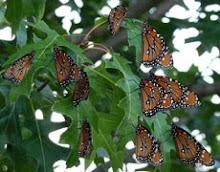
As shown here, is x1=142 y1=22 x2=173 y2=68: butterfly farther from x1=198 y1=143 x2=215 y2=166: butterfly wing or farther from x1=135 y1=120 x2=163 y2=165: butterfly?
x1=198 y1=143 x2=215 y2=166: butterfly wing

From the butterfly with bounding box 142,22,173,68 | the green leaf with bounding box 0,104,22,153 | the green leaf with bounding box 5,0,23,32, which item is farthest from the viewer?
the green leaf with bounding box 0,104,22,153

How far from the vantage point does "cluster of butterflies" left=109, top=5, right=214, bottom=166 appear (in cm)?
242

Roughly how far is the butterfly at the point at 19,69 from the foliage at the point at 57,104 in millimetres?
19

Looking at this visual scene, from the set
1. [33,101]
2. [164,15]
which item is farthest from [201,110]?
[33,101]

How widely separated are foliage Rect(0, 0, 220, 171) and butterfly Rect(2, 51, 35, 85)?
0.06 feet

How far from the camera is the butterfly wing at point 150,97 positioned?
2371 mm

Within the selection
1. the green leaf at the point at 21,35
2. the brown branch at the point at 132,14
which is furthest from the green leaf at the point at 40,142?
the brown branch at the point at 132,14

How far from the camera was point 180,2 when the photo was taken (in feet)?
12.3

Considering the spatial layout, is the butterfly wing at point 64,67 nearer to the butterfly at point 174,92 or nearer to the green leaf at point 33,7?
the green leaf at point 33,7

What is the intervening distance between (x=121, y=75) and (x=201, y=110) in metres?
2.02

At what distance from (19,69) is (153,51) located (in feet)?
1.87

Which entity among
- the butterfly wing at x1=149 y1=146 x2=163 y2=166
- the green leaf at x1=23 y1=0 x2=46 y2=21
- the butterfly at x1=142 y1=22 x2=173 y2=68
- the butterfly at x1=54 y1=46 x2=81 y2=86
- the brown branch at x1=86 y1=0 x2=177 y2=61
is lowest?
the butterfly wing at x1=149 y1=146 x2=163 y2=166

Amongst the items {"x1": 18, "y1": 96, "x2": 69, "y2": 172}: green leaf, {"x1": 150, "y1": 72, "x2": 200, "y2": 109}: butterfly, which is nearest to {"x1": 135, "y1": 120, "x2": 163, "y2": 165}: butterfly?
{"x1": 150, "y1": 72, "x2": 200, "y2": 109}: butterfly

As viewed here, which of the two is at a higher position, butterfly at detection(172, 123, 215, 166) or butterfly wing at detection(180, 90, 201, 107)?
butterfly wing at detection(180, 90, 201, 107)
